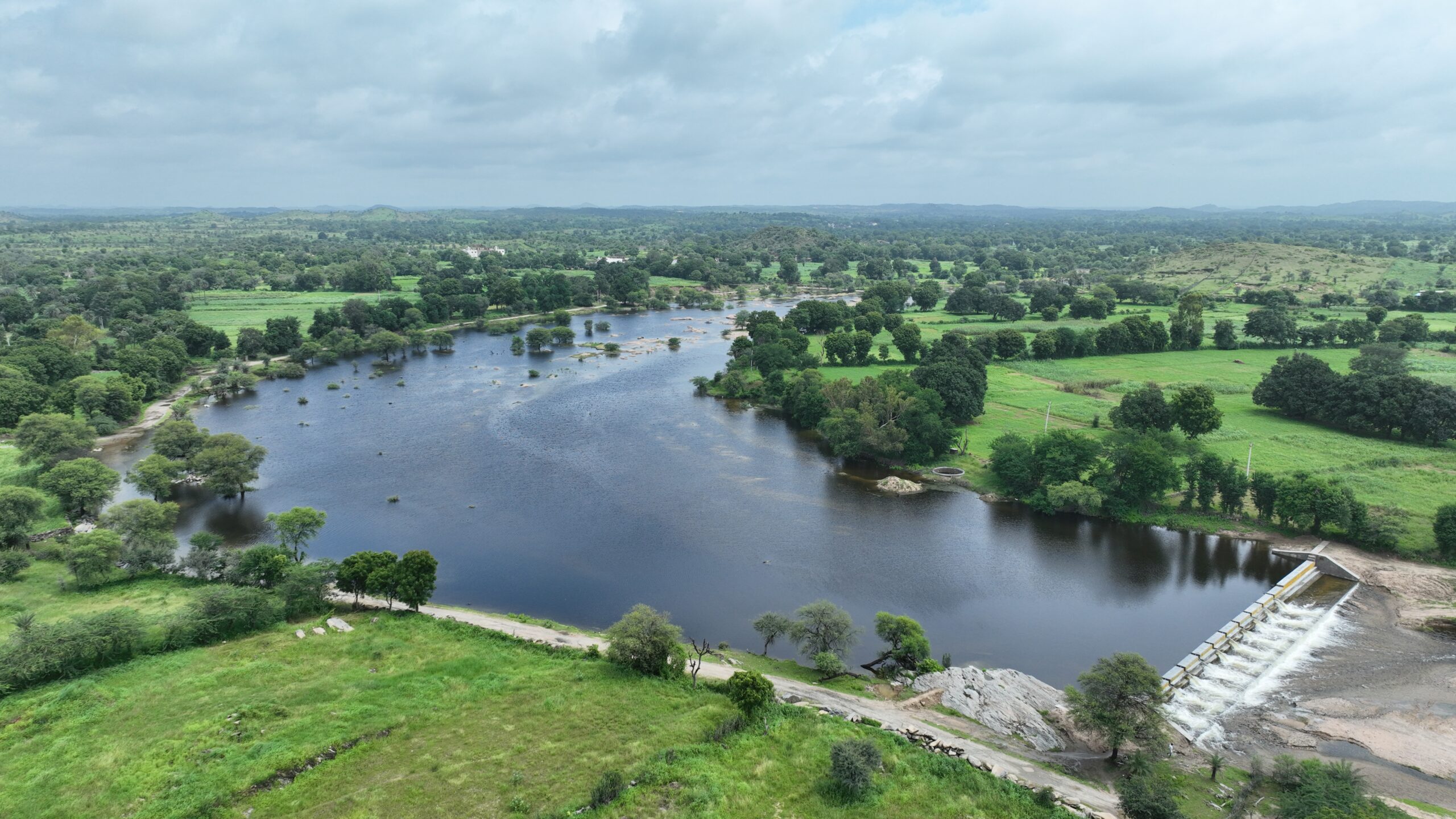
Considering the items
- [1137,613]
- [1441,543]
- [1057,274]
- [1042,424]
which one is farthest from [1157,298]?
[1137,613]

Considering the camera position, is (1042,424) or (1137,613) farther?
(1042,424)

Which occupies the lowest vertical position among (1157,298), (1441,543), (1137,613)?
(1137,613)

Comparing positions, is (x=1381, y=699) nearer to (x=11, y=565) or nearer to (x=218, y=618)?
A: (x=218, y=618)

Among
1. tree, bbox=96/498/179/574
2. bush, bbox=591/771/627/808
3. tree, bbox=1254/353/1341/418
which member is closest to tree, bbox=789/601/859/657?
bush, bbox=591/771/627/808

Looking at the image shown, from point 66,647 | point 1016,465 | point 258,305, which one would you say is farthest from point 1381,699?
point 258,305

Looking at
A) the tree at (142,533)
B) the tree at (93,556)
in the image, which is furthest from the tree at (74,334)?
the tree at (93,556)

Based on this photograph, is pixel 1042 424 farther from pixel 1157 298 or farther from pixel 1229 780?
pixel 1157 298

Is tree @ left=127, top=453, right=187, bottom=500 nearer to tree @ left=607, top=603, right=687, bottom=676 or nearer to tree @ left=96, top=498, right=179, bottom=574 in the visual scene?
tree @ left=96, top=498, right=179, bottom=574
